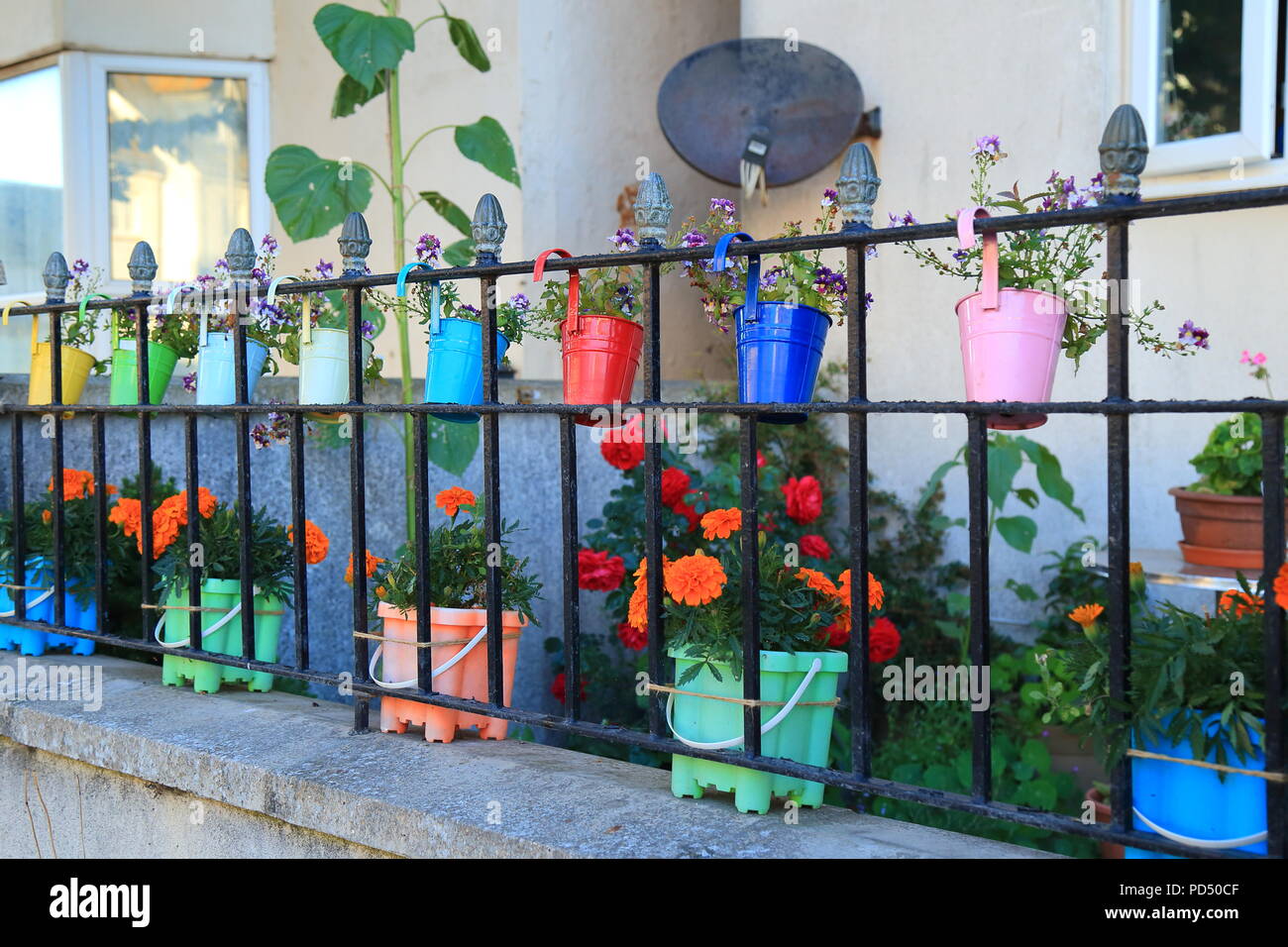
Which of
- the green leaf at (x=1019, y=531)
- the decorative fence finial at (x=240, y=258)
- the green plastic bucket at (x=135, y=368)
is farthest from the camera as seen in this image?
the green leaf at (x=1019, y=531)

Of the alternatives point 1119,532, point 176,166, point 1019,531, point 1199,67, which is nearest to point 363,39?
point 1019,531

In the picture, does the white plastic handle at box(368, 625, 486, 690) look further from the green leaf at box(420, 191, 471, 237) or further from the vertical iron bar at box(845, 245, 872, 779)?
the green leaf at box(420, 191, 471, 237)

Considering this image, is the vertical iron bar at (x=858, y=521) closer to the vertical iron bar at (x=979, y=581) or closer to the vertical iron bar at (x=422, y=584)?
the vertical iron bar at (x=979, y=581)

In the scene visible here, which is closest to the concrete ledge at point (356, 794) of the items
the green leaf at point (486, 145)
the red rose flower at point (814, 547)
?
the red rose flower at point (814, 547)

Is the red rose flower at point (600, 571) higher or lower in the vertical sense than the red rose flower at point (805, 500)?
lower

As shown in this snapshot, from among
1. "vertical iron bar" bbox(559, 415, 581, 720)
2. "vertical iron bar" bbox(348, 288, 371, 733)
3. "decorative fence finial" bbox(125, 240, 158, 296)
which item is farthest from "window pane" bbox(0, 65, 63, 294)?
"vertical iron bar" bbox(559, 415, 581, 720)

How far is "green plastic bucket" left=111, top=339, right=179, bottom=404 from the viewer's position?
2.95 metres

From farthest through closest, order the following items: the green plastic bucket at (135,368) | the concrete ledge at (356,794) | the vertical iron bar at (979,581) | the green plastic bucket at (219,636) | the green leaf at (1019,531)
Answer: the green leaf at (1019,531) → the green plastic bucket at (135,368) → the green plastic bucket at (219,636) → the concrete ledge at (356,794) → the vertical iron bar at (979,581)

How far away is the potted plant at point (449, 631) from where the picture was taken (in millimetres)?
2311

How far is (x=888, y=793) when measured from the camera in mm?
1701

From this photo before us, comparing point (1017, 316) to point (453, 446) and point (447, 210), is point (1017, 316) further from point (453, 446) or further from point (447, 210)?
point (447, 210)

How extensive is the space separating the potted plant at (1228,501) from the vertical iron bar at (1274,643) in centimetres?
190

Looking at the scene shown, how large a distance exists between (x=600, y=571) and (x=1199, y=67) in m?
2.57
